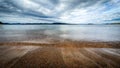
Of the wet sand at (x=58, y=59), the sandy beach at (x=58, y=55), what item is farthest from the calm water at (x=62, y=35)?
the wet sand at (x=58, y=59)

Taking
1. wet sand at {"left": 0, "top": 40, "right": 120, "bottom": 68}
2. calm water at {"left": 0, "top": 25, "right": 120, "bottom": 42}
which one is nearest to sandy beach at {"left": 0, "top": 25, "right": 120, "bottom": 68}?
wet sand at {"left": 0, "top": 40, "right": 120, "bottom": 68}

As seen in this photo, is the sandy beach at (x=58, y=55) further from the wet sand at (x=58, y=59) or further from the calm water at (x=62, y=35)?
the calm water at (x=62, y=35)

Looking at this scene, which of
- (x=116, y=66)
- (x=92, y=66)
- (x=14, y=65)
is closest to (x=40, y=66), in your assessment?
(x=14, y=65)

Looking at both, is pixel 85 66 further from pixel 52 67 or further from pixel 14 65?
pixel 14 65

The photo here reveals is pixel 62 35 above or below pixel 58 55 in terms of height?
below

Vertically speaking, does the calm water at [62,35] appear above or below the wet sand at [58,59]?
below

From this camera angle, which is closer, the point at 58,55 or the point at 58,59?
the point at 58,59

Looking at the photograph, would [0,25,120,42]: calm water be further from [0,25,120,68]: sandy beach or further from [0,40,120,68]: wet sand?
[0,40,120,68]: wet sand

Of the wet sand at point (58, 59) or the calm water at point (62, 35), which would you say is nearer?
the wet sand at point (58, 59)

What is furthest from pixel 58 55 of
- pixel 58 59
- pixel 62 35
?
pixel 62 35

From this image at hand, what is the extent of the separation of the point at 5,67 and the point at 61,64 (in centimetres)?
184

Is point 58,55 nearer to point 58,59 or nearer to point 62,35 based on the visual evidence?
point 58,59

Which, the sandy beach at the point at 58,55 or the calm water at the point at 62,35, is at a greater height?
the sandy beach at the point at 58,55

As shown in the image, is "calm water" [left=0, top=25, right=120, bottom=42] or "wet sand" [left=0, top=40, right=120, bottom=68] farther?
"calm water" [left=0, top=25, right=120, bottom=42]
